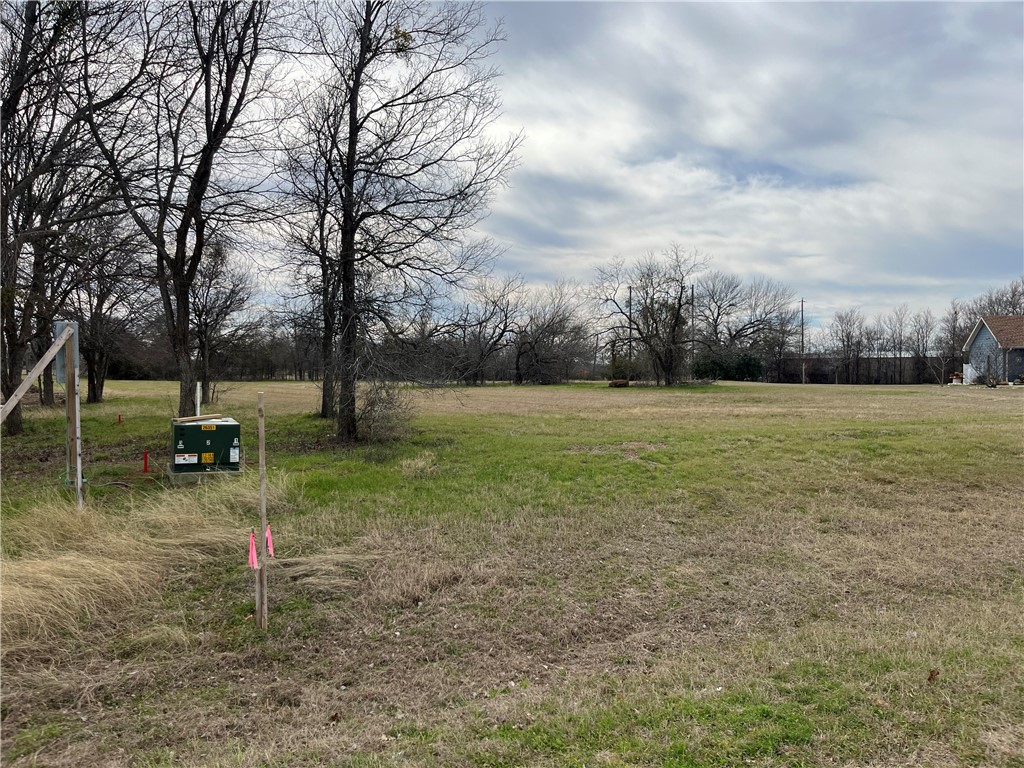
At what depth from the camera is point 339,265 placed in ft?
43.0

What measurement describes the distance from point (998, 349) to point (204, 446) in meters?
55.3

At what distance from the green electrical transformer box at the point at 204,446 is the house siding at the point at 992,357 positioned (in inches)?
1968

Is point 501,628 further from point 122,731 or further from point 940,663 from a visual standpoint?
point 940,663

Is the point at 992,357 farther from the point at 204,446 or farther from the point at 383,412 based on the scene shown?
the point at 204,446

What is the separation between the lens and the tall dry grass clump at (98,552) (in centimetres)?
429

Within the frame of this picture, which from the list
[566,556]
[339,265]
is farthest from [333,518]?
[339,265]

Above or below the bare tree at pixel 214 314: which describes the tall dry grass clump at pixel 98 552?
below

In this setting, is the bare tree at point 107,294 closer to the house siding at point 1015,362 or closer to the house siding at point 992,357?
the house siding at point 992,357

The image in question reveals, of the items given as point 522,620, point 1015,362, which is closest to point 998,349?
point 1015,362

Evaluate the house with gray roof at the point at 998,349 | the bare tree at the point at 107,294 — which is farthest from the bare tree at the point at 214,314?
the house with gray roof at the point at 998,349

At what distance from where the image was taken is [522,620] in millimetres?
4773

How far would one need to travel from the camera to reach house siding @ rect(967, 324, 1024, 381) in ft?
146

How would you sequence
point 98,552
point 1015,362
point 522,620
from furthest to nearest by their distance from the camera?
point 1015,362, point 98,552, point 522,620

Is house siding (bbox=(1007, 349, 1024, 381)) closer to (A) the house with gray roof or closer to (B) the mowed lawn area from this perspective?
(A) the house with gray roof
